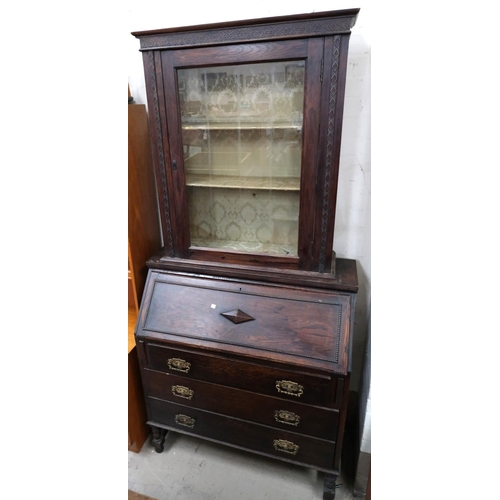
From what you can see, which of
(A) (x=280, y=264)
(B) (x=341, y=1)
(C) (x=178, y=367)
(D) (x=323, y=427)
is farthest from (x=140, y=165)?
(D) (x=323, y=427)

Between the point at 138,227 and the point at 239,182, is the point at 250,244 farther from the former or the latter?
the point at 138,227

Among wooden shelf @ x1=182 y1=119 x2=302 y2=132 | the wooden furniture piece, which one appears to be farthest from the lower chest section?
wooden shelf @ x1=182 y1=119 x2=302 y2=132

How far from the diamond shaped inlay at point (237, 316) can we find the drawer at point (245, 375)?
0.49 feet

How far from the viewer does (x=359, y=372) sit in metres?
1.57

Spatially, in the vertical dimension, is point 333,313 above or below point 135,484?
above

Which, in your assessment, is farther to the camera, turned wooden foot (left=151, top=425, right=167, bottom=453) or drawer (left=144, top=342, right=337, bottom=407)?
turned wooden foot (left=151, top=425, right=167, bottom=453)

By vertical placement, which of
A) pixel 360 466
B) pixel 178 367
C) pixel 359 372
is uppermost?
pixel 178 367

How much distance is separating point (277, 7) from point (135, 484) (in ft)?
6.67

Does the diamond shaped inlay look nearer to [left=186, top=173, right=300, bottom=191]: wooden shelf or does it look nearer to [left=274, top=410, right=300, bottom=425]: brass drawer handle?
[left=274, top=410, right=300, bottom=425]: brass drawer handle

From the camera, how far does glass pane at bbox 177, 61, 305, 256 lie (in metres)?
1.12

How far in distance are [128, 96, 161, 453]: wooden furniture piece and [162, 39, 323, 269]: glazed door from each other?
0.21m

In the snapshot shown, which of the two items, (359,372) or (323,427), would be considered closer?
(323,427)

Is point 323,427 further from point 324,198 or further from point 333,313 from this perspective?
point 324,198

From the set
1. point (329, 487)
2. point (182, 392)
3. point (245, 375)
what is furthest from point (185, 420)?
point (329, 487)
